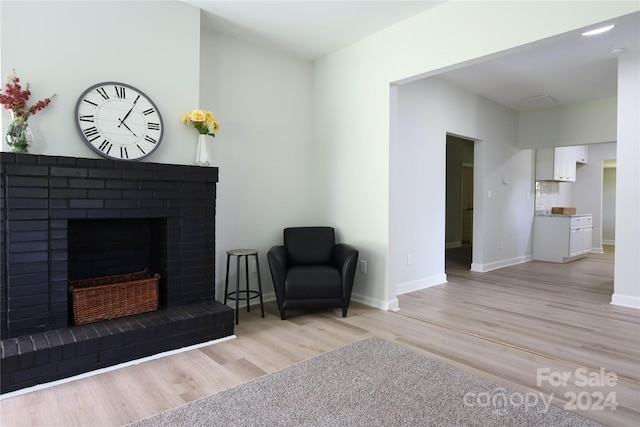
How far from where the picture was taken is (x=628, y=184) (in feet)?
12.7

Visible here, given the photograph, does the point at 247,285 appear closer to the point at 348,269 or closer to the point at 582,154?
the point at 348,269

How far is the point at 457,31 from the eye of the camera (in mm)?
2986

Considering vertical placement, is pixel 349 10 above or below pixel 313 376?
above

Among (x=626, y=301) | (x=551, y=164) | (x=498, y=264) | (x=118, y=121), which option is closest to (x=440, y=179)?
(x=498, y=264)

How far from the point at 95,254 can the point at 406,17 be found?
3.28 meters

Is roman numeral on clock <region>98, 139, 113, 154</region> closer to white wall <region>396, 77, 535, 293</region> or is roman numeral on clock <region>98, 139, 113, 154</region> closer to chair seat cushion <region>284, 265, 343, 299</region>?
chair seat cushion <region>284, 265, 343, 299</region>

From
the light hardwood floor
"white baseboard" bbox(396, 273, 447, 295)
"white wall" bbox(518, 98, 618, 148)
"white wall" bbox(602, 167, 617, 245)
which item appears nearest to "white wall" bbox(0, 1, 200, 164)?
the light hardwood floor

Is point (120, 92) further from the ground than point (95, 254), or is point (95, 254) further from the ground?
point (120, 92)

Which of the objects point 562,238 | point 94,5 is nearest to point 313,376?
point 94,5

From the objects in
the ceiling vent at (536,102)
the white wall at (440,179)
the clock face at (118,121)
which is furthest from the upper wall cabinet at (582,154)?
the clock face at (118,121)

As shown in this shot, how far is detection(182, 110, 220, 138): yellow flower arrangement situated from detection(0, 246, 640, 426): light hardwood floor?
1713 mm

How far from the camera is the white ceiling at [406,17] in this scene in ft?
10.3

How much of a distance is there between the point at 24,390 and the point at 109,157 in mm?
1548

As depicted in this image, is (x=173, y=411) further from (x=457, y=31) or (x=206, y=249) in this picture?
(x=457, y=31)
